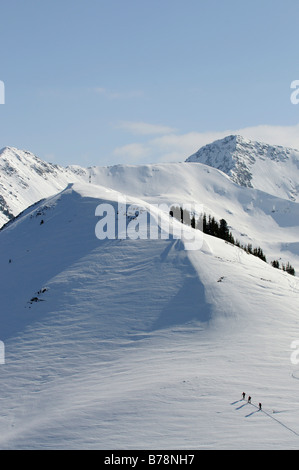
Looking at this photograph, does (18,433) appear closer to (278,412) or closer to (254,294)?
(278,412)

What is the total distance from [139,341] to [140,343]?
306 mm

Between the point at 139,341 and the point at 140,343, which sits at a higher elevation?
the point at 139,341

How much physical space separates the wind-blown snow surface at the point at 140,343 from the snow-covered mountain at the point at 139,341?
0.34 feet

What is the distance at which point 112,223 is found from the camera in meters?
52.6

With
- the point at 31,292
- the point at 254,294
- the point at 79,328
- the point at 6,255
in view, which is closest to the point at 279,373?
the point at 254,294

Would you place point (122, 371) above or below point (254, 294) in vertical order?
below

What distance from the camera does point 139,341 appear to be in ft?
108

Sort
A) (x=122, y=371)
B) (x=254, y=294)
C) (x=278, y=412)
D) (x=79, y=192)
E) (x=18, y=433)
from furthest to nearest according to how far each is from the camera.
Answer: (x=79, y=192) < (x=254, y=294) < (x=122, y=371) < (x=18, y=433) < (x=278, y=412)

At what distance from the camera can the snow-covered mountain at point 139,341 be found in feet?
69.4

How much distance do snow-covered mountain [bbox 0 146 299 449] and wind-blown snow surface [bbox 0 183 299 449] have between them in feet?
0.34

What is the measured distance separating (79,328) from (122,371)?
26.2 ft

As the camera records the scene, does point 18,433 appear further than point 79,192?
No

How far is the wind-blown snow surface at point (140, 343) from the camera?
2109cm
